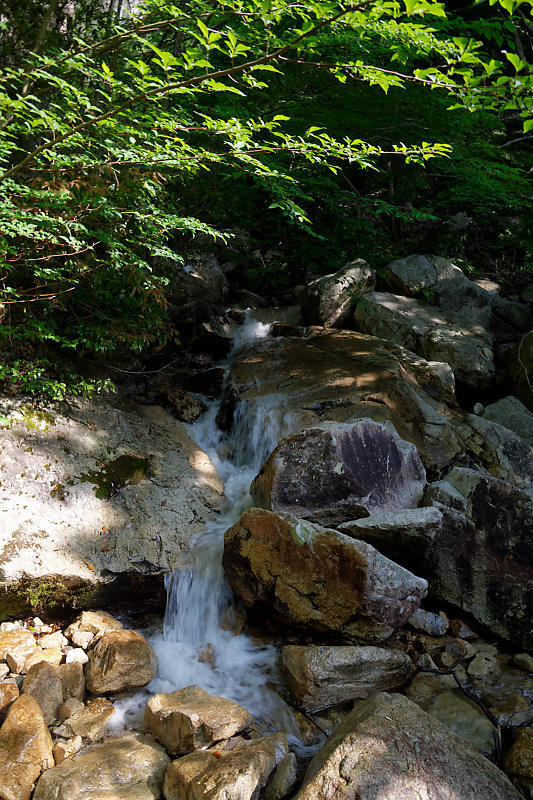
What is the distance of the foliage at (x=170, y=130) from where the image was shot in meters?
3.03

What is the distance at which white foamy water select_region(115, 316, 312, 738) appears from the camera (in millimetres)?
4254

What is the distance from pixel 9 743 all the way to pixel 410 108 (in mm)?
9551

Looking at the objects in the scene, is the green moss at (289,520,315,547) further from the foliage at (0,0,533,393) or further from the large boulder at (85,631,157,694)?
the foliage at (0,0,533,393)

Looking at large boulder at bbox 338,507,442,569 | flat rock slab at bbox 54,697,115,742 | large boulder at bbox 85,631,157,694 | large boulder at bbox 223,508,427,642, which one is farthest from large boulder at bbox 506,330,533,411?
flat rock slab at bbox 54,697,115,742

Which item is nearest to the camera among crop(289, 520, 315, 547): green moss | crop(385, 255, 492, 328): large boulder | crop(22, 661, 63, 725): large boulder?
crop(22, 661, 63, 725): large boulder

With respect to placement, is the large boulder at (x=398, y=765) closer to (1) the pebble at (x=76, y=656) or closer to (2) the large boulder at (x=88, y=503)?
(1) the pebble at (x=76, y=656)

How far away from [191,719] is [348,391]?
464 cm

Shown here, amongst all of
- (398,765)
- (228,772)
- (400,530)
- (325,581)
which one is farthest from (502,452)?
(228,772)

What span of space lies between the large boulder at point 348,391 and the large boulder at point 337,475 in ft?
2.32

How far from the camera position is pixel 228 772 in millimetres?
3133

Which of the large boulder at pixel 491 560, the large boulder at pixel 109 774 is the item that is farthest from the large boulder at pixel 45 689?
the large boulder at pixel 491 560

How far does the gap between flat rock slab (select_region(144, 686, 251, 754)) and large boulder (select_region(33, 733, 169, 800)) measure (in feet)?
0.44

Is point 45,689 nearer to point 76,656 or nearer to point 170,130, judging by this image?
point 76,656

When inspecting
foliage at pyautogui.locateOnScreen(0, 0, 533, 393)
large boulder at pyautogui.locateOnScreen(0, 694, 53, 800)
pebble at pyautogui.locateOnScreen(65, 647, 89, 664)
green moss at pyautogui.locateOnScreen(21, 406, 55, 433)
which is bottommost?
pebble at pyautogui.locateOnScreen(65, 647, 89, 664)
